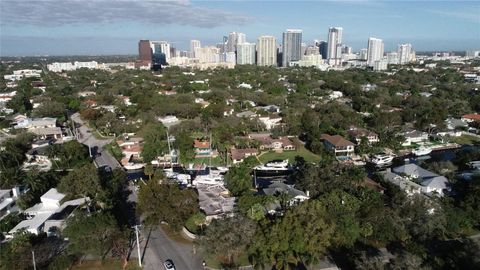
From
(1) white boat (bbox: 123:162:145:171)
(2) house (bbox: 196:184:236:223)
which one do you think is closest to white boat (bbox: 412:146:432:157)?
(2) house (bbox: 196:184:236:223)

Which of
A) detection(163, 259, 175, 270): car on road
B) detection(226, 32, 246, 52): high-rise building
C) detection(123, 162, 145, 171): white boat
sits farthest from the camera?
detection(226, 32, 246, 52): high-rise building

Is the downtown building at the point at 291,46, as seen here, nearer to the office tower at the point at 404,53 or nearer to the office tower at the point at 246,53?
the office tower at the point at 246,53

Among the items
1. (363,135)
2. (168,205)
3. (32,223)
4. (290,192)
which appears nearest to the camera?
(168,205)

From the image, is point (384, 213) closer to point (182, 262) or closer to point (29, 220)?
point (182, 262)

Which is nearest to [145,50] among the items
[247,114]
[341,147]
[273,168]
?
[247,114]

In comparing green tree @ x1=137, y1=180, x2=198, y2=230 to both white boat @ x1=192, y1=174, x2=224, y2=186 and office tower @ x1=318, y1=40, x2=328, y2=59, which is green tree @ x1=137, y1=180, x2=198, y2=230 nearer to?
white boat @ x1=192, y1=174, x2=224, y2=186

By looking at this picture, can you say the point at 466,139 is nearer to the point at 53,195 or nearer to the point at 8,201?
the point at 53,195
